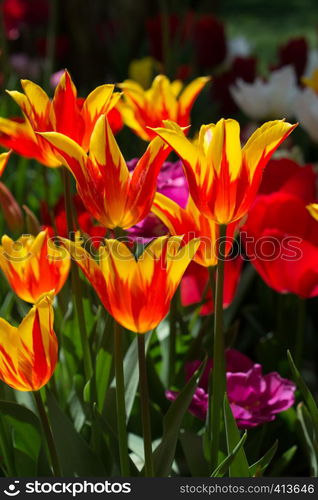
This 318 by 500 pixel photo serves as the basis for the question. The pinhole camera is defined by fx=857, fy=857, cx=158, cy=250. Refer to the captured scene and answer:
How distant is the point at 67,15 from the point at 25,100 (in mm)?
1934

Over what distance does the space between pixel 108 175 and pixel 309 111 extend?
799 mm

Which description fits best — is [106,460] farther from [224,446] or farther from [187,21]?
[187,21]

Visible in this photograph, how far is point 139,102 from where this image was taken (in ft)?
3.09

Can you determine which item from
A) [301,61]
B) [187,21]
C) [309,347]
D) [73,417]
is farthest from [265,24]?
[73,417]

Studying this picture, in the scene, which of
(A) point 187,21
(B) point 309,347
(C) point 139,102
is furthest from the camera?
(A) point 187,21

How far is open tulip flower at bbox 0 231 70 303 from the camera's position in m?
0.74

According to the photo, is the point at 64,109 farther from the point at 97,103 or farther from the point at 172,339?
the point at 172,339

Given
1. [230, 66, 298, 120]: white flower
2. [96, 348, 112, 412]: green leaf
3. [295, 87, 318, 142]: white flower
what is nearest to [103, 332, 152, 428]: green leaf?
[96, 348, 112, 412]: green leaf

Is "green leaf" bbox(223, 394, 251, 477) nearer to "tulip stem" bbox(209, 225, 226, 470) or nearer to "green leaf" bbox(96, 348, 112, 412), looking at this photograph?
"tulip stem" bbox(209, 225, 226, 470)

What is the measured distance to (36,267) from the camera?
0.74 m

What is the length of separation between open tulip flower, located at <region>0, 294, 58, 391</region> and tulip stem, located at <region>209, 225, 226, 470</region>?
0.44 ft

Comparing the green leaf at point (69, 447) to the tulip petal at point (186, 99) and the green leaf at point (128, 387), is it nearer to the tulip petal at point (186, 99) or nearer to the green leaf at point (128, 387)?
the green leaf at point (128, 387)

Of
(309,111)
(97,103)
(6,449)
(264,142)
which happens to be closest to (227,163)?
(264,142)

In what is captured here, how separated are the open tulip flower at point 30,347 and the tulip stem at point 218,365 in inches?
5.3
